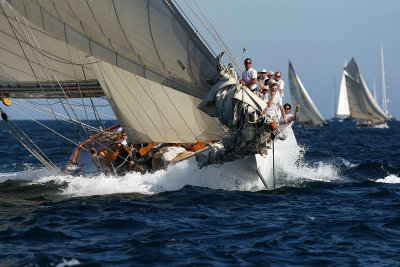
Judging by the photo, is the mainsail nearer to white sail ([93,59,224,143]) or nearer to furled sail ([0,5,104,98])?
white sail ([93,59,224,143])

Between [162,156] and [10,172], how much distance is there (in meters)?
8.22

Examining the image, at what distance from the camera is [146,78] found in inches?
531

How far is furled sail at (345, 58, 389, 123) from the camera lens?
3258 inches

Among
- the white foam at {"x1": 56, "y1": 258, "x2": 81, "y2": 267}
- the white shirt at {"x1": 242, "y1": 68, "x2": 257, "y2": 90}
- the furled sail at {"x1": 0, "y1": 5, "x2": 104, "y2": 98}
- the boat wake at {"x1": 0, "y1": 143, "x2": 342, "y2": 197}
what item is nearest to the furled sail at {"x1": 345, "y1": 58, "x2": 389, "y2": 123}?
the boat wake at {"x1": 0, "y1": 143, "x2": 342, "y2": 197}

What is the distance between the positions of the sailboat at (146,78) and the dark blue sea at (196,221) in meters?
0.93

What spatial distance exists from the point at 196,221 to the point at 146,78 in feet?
11.4

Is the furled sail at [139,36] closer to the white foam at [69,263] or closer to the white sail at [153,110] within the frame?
the white sail at [153,110]

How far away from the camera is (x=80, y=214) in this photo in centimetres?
1249

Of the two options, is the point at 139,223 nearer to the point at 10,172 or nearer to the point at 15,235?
the point at 15,235

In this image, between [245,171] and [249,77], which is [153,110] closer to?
[249,77]

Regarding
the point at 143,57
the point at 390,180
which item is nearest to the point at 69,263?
the point at 143,57

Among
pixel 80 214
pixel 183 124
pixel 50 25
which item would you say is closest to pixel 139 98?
pixel 183 124

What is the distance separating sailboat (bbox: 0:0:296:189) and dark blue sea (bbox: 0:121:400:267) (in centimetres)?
93

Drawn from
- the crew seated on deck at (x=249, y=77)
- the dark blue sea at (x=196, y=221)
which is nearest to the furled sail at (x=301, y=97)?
the dark blue sea at (x=196, y=221)
